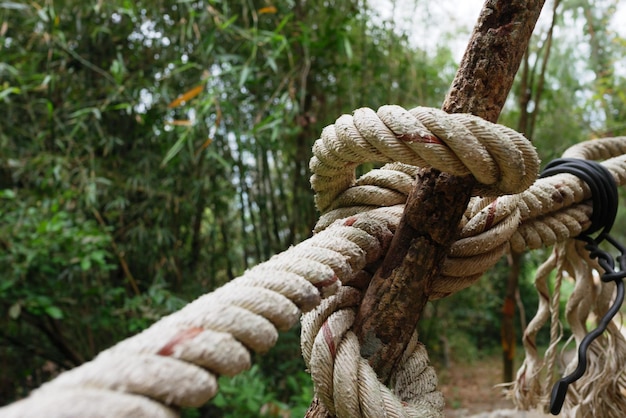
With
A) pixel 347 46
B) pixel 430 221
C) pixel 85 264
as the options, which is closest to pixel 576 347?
pixel 430 221

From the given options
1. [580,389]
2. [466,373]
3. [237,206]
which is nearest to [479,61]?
[580,389]

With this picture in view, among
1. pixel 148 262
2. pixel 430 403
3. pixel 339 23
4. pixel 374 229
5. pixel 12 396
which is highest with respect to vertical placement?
pixel 339 23

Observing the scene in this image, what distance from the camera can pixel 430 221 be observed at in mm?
351

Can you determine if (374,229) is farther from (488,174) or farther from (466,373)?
(466,373)

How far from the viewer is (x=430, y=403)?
351 millimetres

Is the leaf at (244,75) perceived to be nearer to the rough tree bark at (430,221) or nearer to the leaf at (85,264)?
the leaf at (85,264)

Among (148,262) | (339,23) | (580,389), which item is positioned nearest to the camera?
(580,389)

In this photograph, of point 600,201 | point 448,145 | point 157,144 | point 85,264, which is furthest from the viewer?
point 157,144

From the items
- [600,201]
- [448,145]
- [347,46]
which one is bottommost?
[600,201]

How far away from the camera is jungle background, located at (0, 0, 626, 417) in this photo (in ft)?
4.20

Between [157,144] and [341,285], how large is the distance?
1.33 m

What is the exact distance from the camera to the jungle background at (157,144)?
1.28m

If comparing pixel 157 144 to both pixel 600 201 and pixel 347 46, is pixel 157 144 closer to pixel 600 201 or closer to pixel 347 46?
pixel 347 46

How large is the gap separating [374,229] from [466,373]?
2.63 m
